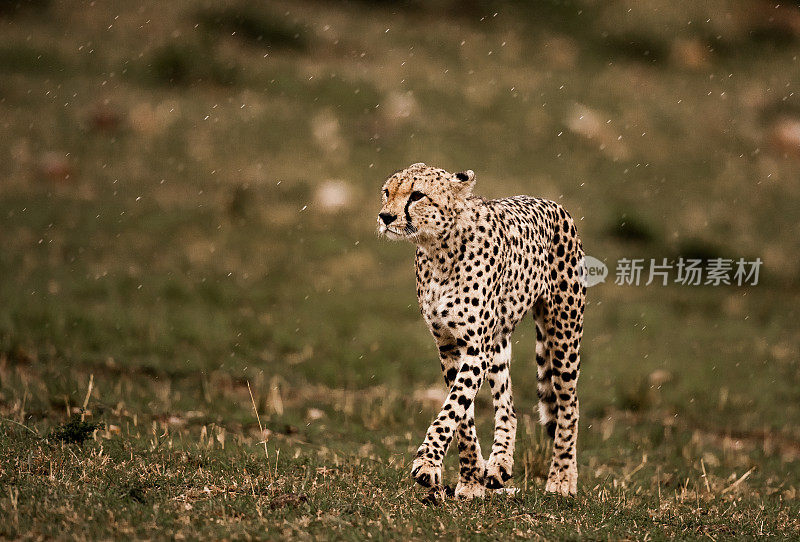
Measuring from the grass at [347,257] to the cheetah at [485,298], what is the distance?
1.33 ft

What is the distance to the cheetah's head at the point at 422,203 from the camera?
6.79 meters

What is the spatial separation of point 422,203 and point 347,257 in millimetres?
10281

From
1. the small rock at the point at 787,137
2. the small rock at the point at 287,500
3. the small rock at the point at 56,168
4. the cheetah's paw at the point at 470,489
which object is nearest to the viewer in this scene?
the small rock at the point at 287,500

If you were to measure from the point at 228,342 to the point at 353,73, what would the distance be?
11.2m

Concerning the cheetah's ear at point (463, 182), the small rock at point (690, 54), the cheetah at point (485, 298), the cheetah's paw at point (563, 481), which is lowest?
the cheetah's paw at point (563, 481)

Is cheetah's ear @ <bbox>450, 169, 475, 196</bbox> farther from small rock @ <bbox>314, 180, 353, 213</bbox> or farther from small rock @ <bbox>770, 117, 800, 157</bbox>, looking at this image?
small rock @ <bbox>770, 117, 800, 157</bbox>

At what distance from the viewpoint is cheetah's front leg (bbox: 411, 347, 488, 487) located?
6.52m

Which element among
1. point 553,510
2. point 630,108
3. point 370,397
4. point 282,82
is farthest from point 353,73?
point 553,510

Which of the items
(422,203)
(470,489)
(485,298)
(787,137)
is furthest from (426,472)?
(787,137)

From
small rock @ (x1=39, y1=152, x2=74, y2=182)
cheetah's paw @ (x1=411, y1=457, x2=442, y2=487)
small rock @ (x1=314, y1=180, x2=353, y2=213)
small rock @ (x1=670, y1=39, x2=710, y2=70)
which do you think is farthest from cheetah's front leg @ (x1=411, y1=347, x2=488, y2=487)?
small rock @ (x1=670, y1=39, x2=710, y2=70)

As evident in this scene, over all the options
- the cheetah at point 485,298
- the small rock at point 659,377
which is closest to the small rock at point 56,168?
the small rock at point 659,377

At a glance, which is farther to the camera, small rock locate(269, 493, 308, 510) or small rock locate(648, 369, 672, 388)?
small rock locate(648, 369, 672, 388)

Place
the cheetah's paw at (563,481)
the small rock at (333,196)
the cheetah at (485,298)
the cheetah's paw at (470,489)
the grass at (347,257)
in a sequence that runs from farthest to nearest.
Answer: the small rock at (333,196) < the cheetah's paw at (563,481) < the cheetah's paw at (470,489) < the grass at (347,257) < the cheetah at (485,298)

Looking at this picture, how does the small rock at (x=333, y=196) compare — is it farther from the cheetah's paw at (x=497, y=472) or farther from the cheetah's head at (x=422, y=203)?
the cheetah's head at (x=422, y=203)
